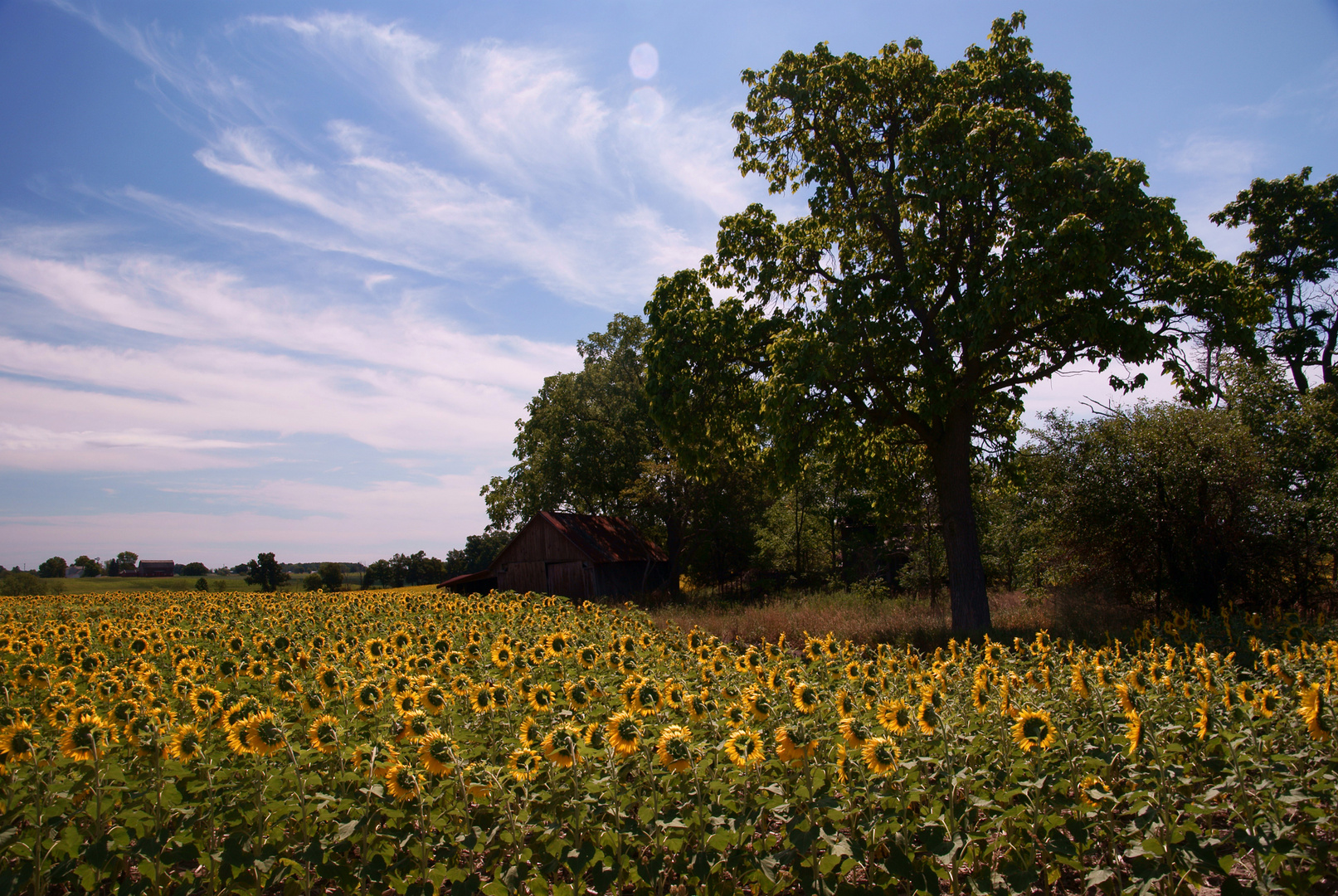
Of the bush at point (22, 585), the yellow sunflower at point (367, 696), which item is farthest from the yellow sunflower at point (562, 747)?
the bush at point (22, 585)

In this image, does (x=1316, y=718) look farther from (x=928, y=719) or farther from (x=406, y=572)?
(x=406, y=572)

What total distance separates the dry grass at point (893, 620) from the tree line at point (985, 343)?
100 centimetres

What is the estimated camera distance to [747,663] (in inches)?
225

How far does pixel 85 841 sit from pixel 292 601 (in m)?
11.4

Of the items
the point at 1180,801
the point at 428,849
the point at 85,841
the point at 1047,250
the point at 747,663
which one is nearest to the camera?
the point at 428,849

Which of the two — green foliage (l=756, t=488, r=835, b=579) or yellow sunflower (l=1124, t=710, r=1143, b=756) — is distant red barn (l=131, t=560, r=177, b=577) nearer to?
green foliage (l=756, t=488, r=835, b=579)

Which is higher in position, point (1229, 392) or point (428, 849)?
point (1229, 392)

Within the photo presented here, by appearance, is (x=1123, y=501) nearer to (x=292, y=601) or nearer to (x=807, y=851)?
(x=807, y=851)

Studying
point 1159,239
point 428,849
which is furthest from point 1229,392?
point 428,849

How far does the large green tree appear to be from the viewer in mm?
12539

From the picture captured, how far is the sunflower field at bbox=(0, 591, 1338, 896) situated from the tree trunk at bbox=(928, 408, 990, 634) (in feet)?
29.2

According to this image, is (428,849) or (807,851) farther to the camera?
(428,849)

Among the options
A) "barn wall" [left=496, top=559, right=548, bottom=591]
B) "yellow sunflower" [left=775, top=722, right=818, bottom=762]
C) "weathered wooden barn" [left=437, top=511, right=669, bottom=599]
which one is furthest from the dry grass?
"barn wall" [left=496, top=559, right=548, bottom=591]

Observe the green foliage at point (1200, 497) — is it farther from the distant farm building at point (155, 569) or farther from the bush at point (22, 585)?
the distant farm building at point (155, 569)
